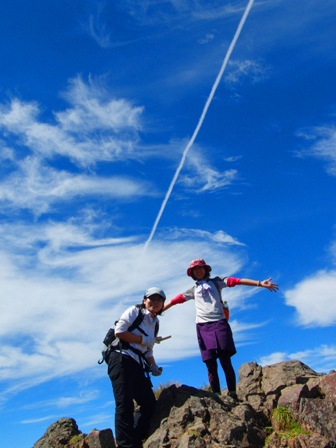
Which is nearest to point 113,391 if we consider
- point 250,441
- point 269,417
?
point 250,441

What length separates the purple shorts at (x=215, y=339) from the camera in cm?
1185

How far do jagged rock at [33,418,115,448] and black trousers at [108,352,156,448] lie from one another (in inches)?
41.7

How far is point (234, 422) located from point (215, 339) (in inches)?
89.0

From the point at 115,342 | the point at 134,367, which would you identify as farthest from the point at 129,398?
the point at 115,342

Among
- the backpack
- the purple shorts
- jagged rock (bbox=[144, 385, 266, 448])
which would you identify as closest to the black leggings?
the purple shorts

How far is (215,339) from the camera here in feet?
39.0

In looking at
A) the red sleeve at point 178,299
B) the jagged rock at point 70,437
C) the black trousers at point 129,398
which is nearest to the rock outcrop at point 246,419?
the black trousers at point 129,398

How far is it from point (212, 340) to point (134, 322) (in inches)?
103

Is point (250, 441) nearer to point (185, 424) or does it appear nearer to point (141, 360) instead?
point (185, 424)

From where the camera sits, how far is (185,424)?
10102 millimetres

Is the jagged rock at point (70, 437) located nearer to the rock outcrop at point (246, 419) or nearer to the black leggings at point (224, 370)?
the rock outcrop at point (246, 419)

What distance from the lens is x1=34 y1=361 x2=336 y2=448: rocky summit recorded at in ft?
31.9

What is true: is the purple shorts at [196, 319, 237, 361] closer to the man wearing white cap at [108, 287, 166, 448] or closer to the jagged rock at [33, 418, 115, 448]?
the man wearing white cap at [108, 287, 166, 448]

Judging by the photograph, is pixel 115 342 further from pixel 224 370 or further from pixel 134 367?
pixel 224 370
